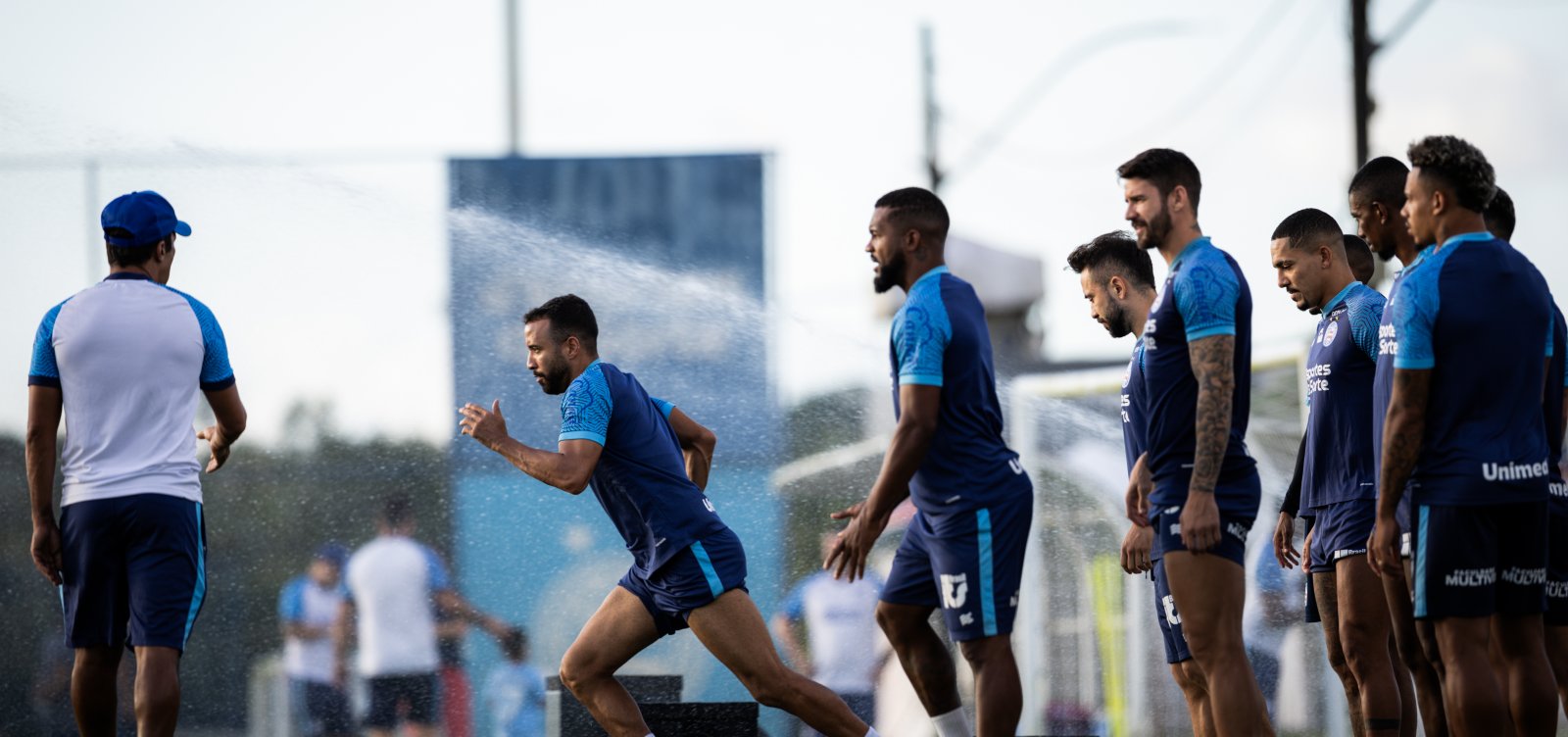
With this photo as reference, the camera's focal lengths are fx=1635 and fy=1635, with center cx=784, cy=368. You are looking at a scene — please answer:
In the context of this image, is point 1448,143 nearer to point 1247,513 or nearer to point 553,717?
point 1247,513

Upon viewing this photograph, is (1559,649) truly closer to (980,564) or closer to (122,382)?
(980,564)

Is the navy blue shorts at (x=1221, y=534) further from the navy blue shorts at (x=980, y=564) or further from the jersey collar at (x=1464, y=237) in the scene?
the jersey collar at (x=1464, y=237)

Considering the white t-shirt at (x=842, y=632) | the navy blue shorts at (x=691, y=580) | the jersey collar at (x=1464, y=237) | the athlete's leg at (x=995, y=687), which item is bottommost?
the white t-shirt at (x=842, y=632)

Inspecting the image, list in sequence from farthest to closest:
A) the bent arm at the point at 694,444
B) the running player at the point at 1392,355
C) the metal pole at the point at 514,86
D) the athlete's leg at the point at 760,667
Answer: the metal pole at the point at 514,86, the bent arm at the point at 694,444, the athlete's leg at the point at 760,667, the running player at the point at 1392,355

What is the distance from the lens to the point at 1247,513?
545 cm

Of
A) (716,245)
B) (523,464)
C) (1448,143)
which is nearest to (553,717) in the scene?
(523,464)

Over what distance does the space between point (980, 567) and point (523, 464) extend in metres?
1.82

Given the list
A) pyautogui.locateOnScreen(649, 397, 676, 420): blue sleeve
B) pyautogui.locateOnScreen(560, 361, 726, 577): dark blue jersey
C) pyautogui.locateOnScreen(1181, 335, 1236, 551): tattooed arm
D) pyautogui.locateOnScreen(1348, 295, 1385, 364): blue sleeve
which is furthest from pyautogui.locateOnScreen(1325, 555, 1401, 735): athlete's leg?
pyautogui.locateOnScreen(649, 397, 676, 420): blue sleeve

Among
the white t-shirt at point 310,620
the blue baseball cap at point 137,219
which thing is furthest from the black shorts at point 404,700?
the blue baseball cap at point 137,219

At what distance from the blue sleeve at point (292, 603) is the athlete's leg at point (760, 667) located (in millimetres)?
5697

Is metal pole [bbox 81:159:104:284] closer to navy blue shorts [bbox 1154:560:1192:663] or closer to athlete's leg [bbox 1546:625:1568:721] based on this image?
navy blue shorts [bbox 1154:560:1192:663]

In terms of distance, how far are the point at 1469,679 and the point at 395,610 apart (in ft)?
25.3

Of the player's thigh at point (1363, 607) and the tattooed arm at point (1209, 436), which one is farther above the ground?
the tattooed arm at point (1209, 436)

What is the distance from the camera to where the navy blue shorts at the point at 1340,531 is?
6.32 meters
